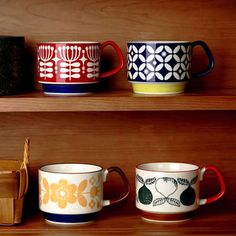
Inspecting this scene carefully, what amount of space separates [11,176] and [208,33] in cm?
42

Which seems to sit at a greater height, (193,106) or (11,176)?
(193,106)

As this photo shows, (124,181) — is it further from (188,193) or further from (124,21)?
(124,21)

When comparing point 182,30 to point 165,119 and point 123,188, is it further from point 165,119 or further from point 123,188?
point 123,188

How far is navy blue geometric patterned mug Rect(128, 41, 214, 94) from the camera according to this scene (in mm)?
1062

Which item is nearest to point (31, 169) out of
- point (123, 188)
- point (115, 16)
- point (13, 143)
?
point (13, 143)

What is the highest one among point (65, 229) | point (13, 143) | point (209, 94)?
point (209, 94)

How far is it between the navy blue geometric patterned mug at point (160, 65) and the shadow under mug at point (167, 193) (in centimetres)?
14

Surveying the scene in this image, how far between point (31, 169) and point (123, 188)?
17cm

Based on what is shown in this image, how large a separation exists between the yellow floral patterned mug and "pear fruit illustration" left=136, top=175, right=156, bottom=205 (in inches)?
2.6

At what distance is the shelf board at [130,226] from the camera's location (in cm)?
106

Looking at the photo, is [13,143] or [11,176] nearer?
[11,176]

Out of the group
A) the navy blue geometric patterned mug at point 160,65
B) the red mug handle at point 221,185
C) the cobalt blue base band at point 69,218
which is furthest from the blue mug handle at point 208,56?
the cobalt blue base band at point 69,218

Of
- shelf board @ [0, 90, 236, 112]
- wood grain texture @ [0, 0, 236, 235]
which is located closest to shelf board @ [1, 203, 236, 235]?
wood grain texture @ [0, 0, 236, 235]

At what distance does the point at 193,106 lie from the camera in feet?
3.45
